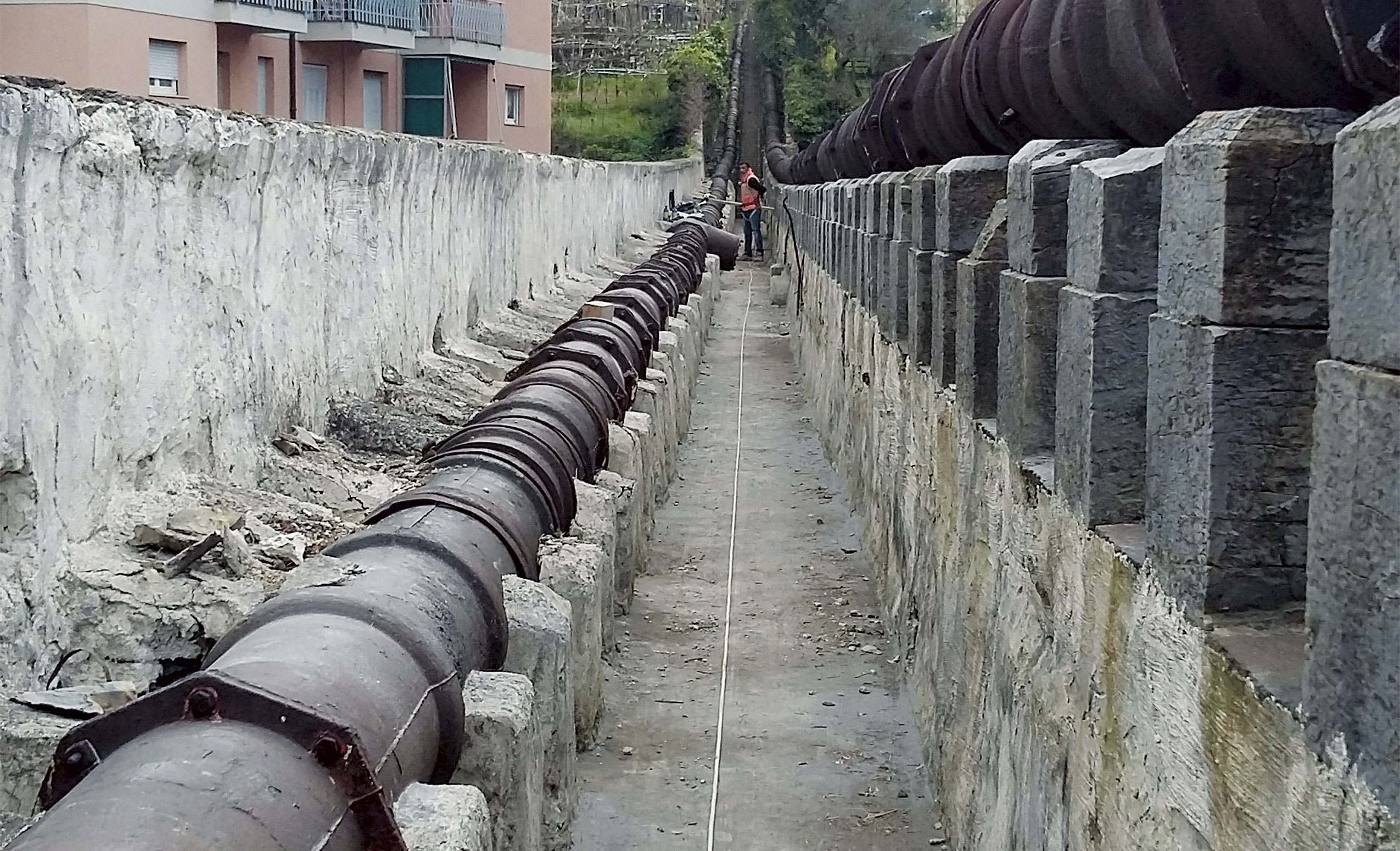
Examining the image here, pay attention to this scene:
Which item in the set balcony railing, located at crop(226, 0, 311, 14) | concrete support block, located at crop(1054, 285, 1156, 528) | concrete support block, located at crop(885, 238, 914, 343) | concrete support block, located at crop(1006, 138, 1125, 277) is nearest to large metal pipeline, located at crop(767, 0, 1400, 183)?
concrete support block, located at crop(1006, 138, 1125, 277)

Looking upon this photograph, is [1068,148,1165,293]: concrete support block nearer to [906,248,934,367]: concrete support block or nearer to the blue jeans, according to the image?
[906,248,934,367]: concrete support block

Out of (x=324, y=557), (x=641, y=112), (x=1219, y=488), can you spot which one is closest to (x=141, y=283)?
(x=324, y=557)

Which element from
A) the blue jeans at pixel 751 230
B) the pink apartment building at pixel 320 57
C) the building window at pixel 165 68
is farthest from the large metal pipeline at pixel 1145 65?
the blue jeans at pixel 751 230

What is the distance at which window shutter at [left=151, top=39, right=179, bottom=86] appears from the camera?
21.1 meters

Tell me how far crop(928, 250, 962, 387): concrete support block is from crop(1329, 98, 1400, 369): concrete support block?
3330 mm

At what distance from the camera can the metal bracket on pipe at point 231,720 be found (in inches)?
102

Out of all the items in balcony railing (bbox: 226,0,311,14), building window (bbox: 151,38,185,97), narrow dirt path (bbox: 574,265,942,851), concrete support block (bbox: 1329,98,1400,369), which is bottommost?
narrow dirt path (bbox: 574,265,942,851)

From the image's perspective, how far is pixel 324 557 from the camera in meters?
3.80

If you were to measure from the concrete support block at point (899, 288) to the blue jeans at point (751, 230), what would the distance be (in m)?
26.1

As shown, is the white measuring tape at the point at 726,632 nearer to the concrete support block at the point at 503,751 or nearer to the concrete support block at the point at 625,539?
the concrete support block at the point at 625,539

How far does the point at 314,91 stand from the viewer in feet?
90.3

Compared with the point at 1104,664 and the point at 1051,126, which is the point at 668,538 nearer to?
the point at 1051,126

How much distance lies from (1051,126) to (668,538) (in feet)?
15.6

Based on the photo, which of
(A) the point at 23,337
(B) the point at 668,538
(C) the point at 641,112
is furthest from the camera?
(C) the point at 641,112
